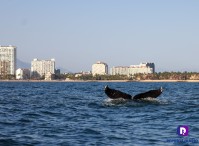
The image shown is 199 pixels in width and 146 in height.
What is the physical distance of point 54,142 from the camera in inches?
696

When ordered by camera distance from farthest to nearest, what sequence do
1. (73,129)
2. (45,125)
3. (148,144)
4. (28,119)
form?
(28,119)
(45,125)
(73,129)
(148,144)

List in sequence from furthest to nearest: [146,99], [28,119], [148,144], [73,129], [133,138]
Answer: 1. [146,99]
2. [28,119]
3. [73,129]
4. [133,138]
5. [148,144]

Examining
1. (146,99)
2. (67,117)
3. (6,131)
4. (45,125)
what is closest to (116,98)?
(146,99)

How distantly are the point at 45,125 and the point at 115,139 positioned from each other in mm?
5894

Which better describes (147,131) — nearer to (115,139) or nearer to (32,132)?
(115,139)

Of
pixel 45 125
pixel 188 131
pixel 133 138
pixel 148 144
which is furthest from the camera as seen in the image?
pixel 45 125

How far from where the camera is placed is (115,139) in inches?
720

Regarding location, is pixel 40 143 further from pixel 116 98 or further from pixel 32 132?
pixel 116 98

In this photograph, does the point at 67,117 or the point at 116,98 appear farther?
the point at 116,98

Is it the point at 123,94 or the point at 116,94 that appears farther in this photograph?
the point at 116,94

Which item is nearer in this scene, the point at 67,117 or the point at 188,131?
the point at 188,131

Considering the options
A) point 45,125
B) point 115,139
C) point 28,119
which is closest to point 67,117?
point 28,119

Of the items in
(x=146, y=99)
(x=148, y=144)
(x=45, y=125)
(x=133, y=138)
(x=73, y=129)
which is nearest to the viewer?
(x=148, y=144)

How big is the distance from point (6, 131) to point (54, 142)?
3.94 m
